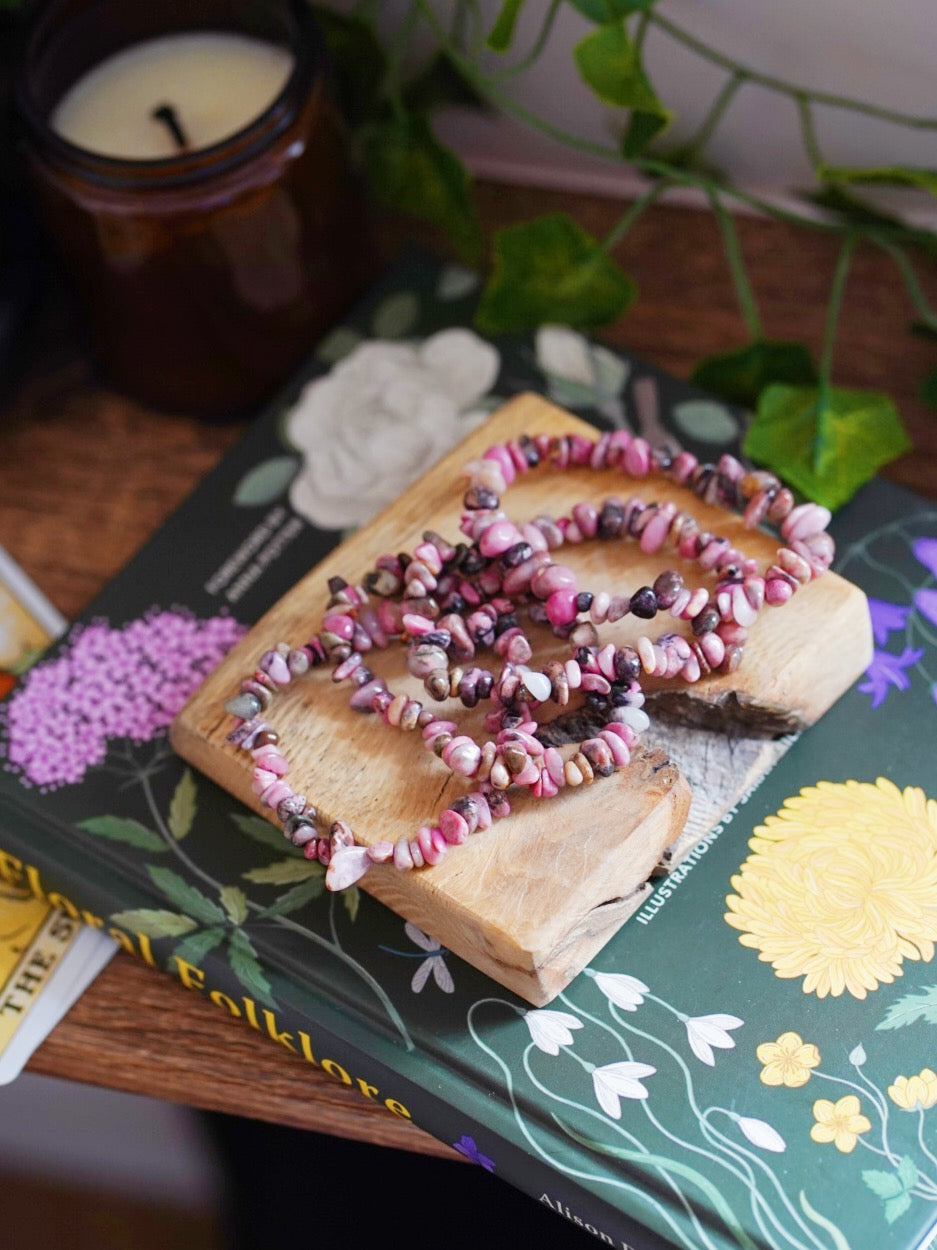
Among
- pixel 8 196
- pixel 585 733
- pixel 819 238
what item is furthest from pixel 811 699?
pixel 8 196

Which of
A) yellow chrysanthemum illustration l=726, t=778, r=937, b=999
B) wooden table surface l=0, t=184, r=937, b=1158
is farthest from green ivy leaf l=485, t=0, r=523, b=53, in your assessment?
yellow chrysanthemum illustration l=726, t=778, r=937, b=999

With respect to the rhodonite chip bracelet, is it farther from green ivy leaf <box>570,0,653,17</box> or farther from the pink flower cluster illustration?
green ivy leaf <box>570,0,653,17</box>

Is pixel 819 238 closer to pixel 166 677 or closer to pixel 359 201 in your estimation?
pixel 359 201

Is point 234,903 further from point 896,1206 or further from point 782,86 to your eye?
point 782,86

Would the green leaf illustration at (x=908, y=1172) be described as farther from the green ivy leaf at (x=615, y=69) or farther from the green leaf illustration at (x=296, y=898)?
the green ivy leaf at (x=615, y=69)

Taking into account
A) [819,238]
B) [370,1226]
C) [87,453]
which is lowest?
[370,1226]

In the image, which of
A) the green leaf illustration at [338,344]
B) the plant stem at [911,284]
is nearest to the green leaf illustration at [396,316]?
the green leaf illustration at [338,344]
